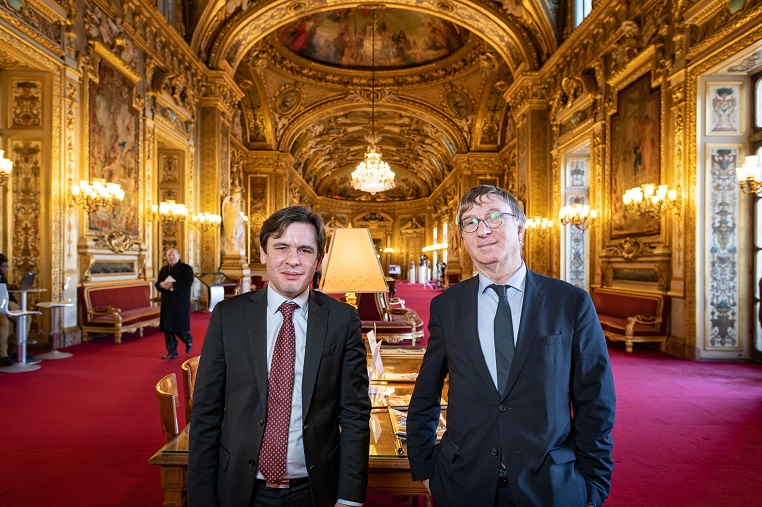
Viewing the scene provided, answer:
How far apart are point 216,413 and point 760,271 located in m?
8.04

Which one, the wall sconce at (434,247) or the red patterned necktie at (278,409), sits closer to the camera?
the red patterned necktie at (278,409)

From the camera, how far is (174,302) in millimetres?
7066

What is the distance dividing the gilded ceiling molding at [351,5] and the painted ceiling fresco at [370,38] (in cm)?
470

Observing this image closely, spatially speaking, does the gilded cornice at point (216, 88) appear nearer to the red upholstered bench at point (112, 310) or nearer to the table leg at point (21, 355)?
the red upholstered bench at point (112, 310)

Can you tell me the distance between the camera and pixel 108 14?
8445 millimetres

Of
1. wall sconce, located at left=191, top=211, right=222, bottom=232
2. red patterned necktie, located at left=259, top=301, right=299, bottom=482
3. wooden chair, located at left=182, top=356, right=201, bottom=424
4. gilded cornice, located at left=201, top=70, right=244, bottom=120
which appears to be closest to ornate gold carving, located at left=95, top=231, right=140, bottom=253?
wall sconce, located at left=191, top=211, right=222, bottom=232

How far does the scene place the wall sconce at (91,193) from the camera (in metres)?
7.68

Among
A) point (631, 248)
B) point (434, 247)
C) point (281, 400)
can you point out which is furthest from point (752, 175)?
point (434, 247)

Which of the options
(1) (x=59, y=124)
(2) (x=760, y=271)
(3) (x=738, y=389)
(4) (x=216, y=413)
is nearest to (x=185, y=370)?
(4) (x=216, y=413)

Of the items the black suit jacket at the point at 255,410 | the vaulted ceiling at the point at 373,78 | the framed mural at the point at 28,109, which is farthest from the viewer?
the vaulted ceiling at the point at 373,78

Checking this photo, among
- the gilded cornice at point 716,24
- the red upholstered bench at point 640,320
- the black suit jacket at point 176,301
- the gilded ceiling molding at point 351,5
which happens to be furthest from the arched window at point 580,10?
the black suit jacket at point 176,301

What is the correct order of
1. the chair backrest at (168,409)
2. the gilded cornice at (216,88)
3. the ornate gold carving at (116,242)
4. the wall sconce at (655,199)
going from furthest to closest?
the gilded cornice at (216,88)
the ornate gold carving at (116,242)
the wall sconce at (655,199)
the chair backrest at (168,409)

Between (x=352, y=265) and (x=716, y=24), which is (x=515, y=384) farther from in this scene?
(x=716, y=24)

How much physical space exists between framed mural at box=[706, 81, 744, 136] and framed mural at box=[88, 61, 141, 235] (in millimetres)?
9950
